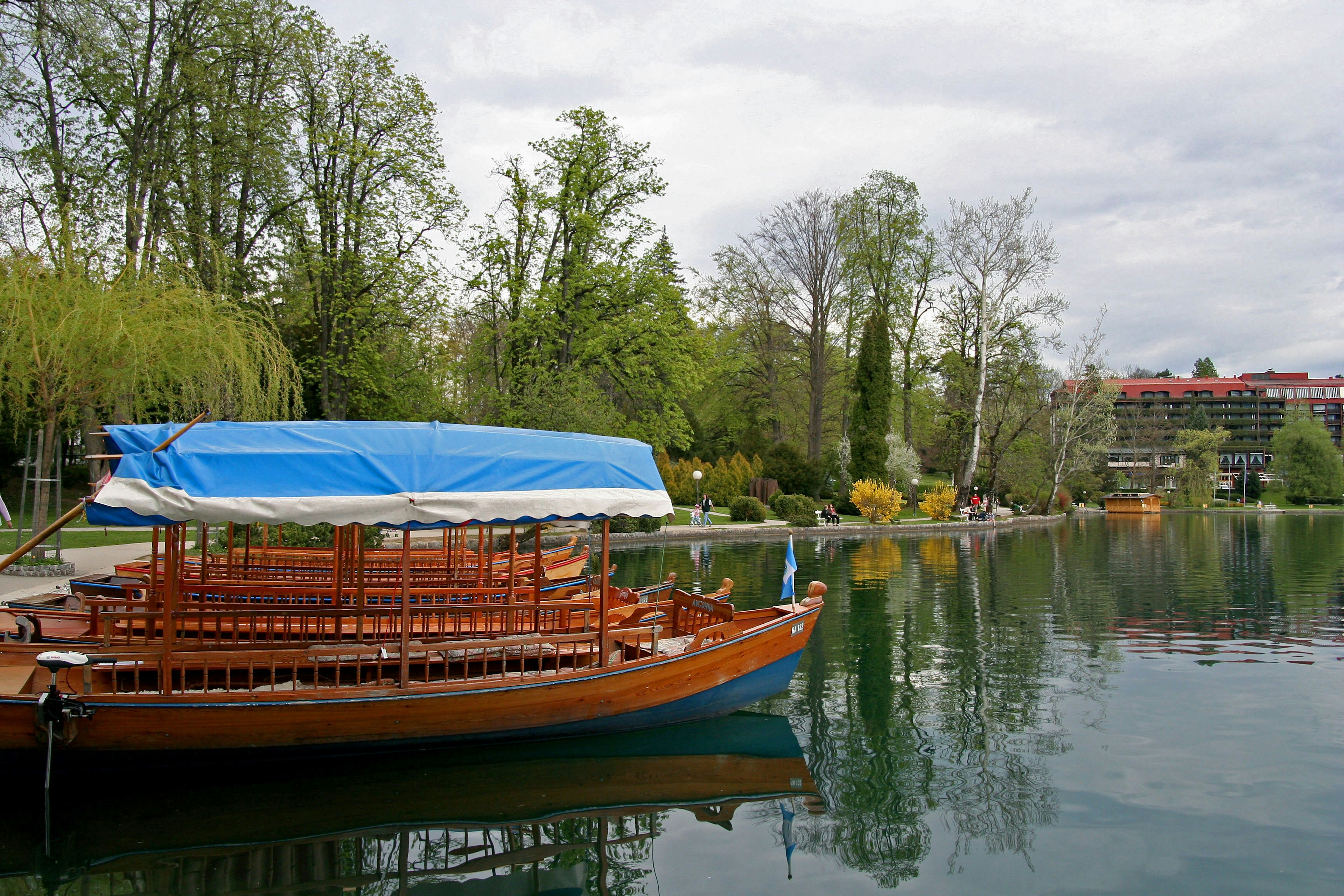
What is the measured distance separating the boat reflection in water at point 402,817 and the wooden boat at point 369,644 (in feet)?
1.25

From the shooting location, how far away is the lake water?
6145 millimetres

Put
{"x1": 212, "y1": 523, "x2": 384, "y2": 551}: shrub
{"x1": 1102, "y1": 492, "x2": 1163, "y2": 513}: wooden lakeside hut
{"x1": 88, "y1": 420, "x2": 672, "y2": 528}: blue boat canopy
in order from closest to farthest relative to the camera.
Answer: {"x1": 88, "y1": 420, "x2": 672, "y2": 528}: blue boat canopy < {"x1": 212, "y1": 523, "x2": 384, "y2": 551}: shrub < {"x1": 1102, "y1": 492, "x2": 1163, "y2": 513}: wooden lakeside hut

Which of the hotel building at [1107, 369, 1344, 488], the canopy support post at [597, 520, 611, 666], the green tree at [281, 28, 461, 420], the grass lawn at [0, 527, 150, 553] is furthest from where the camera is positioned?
the hotel building at [1107, 369, 1344, 488]

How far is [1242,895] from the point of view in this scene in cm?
581

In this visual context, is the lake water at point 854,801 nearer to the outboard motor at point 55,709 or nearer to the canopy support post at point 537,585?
the outboard motor at point 55,709

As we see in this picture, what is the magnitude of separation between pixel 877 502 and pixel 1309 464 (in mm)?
59378

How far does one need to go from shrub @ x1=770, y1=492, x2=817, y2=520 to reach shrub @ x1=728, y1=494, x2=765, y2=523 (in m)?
1.60

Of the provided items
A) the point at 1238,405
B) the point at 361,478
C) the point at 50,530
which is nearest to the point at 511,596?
the point at 361,478

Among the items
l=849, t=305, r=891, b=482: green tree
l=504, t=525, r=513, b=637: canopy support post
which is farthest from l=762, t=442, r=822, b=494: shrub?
l=504, t=525, r=513, b=637: canopy support post

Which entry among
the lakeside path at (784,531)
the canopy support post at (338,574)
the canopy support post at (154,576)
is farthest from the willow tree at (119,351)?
the lakeside path at (784,531)

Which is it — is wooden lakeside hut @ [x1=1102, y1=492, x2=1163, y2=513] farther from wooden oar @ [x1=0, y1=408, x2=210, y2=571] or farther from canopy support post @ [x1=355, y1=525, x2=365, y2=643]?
wooden oar @ [x1=0, y1=408, x2=210, y2=571]

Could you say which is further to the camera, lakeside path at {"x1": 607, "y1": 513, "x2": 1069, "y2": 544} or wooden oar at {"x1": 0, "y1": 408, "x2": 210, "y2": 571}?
lakeside path at {"x1": 607, "y1": 513, "x2": 1069, "y2": 544}

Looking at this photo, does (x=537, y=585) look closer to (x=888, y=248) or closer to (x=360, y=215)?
(x=360, y=215)

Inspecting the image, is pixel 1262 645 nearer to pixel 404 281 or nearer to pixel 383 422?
pixel 383 422
